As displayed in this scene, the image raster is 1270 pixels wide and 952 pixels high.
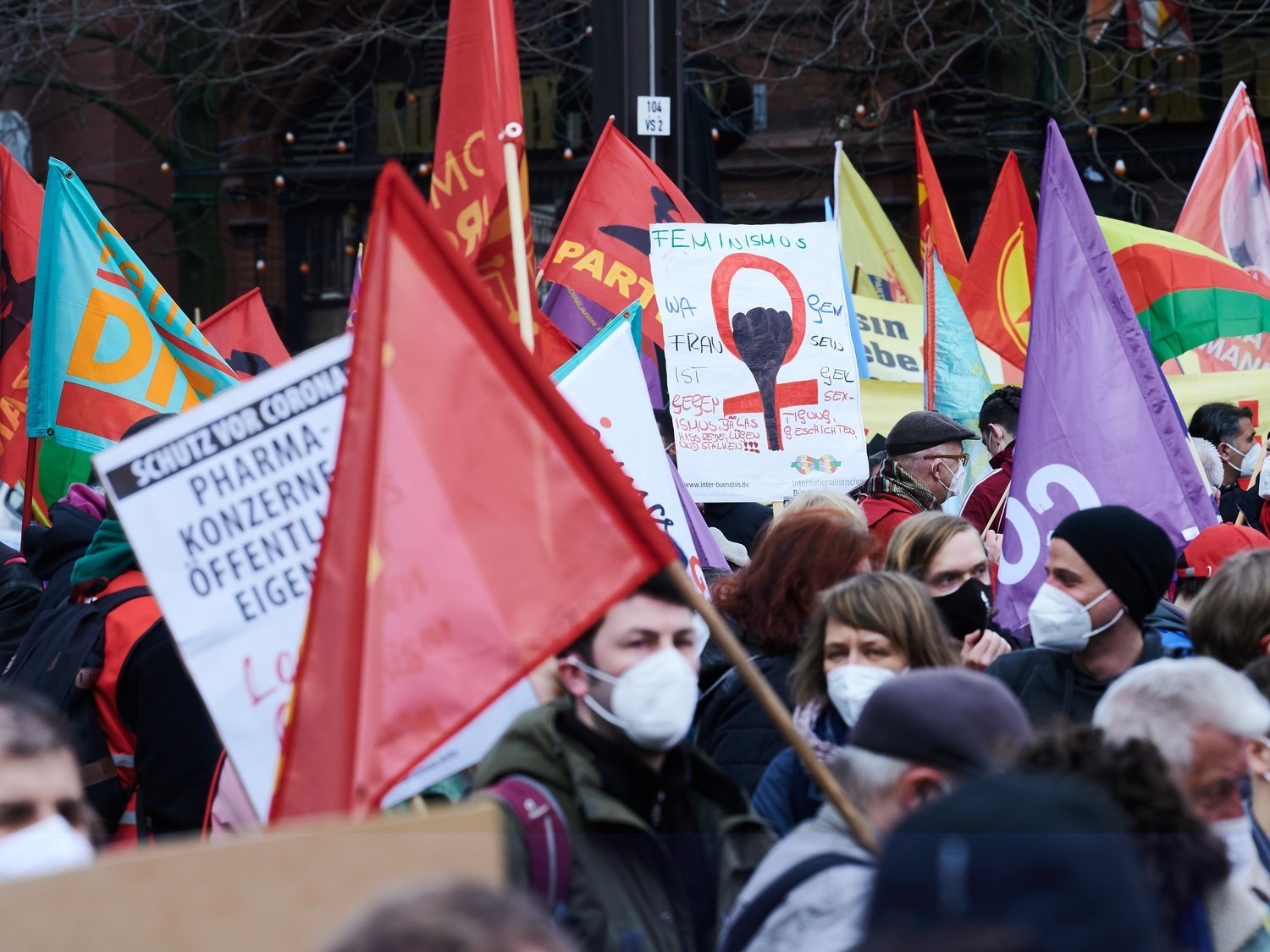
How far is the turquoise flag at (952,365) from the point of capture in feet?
25.0

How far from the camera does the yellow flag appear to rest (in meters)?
9.70

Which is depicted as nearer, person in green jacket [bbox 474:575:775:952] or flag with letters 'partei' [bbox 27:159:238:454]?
person in green jacket [bbox 474:575:775:952]

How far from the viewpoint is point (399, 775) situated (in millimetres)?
2373

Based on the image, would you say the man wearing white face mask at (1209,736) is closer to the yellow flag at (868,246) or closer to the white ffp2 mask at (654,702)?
the white ffp2 mask at (654,702)

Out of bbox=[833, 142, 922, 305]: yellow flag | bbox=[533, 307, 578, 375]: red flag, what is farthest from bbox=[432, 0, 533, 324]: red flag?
bbox=[833, 142, 922, 305]: yellow flag

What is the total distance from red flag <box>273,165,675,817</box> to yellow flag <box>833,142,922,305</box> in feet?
23.6

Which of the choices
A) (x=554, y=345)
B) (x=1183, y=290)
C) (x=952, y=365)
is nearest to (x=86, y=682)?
(x=554, y=345)

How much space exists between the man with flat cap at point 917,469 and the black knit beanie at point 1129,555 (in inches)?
77.8

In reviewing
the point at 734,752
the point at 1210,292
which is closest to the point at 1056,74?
the point at 1210,292

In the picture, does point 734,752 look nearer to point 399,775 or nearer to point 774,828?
point 774,828

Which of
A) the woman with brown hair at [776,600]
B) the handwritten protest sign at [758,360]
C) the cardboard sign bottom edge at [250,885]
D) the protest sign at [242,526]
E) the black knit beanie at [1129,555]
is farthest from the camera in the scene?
the handwritten protest sign at [758,360]

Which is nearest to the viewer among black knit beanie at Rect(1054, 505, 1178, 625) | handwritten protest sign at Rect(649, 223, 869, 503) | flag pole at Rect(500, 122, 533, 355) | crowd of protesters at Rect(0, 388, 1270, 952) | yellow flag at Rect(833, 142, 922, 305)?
crowd of protesters at Rect(0, 388, 1270, 952)

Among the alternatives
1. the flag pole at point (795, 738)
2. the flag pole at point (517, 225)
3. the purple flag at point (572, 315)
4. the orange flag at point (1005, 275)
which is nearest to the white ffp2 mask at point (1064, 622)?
the flag pole at point (517, 225)

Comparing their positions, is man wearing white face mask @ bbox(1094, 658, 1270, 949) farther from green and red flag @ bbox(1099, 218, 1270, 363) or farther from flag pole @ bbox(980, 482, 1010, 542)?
green and red flag @ bbox(1099, 218, 1270, 363)
